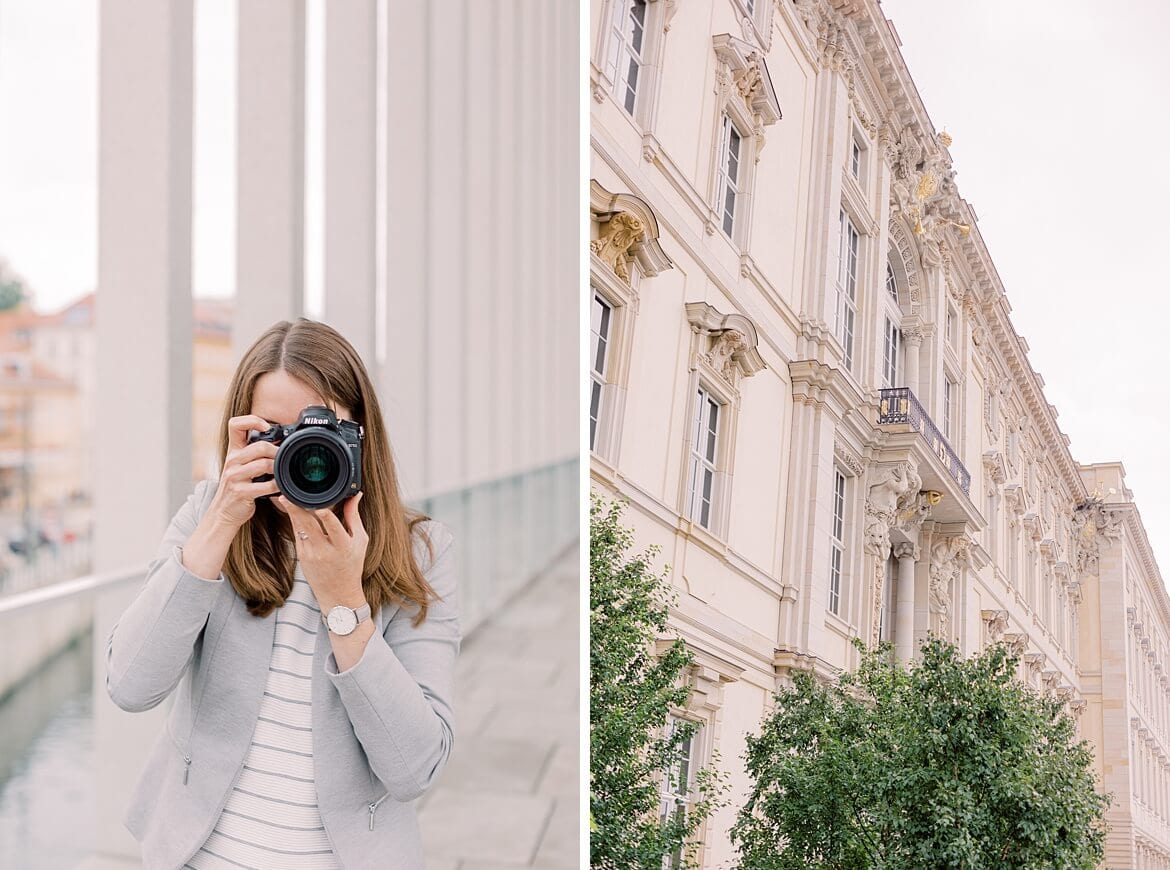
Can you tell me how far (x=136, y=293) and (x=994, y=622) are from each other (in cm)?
554

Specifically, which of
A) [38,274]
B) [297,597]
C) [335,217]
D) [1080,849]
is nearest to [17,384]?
[38,274]

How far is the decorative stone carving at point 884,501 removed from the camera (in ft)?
20.4

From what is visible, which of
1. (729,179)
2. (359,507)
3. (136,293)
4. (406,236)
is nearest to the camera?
(359,507)

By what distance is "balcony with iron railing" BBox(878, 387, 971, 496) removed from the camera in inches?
246

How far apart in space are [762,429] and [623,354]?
42.2 inches

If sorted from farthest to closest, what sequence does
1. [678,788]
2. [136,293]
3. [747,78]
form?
[747,78] < [678,788] < [136,293]

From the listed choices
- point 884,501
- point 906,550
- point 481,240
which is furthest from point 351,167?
point 906,550

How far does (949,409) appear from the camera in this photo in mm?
7199

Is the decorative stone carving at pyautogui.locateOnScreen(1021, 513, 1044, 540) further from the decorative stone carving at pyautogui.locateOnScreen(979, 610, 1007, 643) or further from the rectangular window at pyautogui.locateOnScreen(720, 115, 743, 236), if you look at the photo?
the rectangular window at pyautogui.locateOnScreen(720, 115, 743, 236)

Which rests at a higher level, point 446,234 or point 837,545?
point 446,234

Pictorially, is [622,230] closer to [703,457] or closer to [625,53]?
[625,53]

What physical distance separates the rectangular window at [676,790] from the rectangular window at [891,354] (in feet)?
8.66

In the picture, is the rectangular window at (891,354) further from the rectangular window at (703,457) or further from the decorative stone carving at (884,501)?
the rectangular window at (703,457)

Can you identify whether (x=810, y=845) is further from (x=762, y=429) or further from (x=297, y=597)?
(x=297, y=597)
